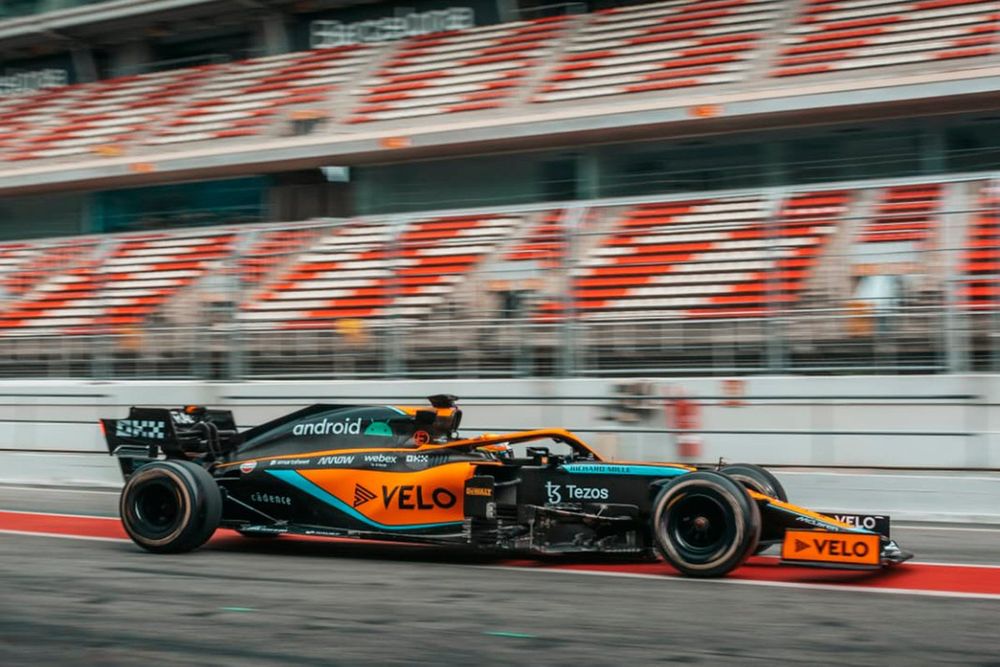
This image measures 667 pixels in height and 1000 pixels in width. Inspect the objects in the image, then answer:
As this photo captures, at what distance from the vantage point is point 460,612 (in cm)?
602

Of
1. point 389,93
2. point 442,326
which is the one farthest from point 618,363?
point 389,93

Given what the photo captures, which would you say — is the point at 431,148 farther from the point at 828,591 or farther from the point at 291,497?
the point at 828,591

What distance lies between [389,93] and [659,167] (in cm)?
490

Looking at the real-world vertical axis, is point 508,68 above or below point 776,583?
above

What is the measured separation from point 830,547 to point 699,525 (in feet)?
2.28

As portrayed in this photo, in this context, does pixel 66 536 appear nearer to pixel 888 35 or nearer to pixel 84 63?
pixel 888 35

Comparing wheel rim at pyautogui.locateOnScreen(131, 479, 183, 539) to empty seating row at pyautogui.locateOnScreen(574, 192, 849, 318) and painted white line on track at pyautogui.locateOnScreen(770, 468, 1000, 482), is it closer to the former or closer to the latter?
empty seating row at pyautogui.locateOnScreen(574, 192, 849, 318)

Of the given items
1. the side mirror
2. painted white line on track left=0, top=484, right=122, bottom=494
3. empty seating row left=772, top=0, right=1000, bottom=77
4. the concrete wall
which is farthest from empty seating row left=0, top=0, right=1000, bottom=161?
the side mirror

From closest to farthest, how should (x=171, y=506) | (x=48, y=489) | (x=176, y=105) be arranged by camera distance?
(x=171, y=506)
(x=48, y=489)
(x=176, y=105)

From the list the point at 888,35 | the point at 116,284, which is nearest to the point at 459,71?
the point at 888,35

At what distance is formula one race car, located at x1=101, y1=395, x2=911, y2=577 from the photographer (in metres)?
6.82

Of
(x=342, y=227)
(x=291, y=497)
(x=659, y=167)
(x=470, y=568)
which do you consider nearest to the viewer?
(x=470, y=568)

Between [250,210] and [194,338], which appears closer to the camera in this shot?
[194,338]

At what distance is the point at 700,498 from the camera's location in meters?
6.80
